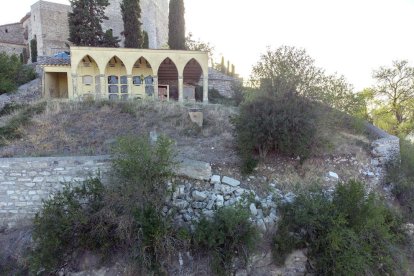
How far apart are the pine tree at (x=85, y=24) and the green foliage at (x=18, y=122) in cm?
888

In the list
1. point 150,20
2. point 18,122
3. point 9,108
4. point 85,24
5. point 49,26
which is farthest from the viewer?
point 150,20

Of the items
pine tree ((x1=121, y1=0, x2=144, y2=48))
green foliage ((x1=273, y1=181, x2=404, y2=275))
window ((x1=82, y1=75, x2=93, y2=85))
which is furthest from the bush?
pine tree ((x1=121, y1=0, x2=144, y2=48))

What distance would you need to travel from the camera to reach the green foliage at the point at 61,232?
482 cm

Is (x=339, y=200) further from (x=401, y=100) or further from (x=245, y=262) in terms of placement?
(x=401, y=100)

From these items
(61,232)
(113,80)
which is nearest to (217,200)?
(61,232)

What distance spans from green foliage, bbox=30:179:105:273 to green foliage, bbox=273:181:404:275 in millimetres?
3426

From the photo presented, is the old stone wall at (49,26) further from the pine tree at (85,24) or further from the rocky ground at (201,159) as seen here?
the rocky ground at (201,159)

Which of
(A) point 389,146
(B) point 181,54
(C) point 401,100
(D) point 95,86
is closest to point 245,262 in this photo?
(A) point 389,146

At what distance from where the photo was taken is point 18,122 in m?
9.21

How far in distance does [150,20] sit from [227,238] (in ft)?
93.9

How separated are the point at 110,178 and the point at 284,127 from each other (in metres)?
4.03

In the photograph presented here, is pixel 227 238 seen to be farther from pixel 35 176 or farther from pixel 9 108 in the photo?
pixel 9 108

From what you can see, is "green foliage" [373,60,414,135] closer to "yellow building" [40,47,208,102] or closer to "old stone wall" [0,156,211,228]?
"yellow building" [40,47,208,102]

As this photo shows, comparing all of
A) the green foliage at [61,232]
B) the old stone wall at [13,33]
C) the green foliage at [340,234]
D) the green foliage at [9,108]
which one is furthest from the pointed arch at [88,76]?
the old stone wall at [13,33]
